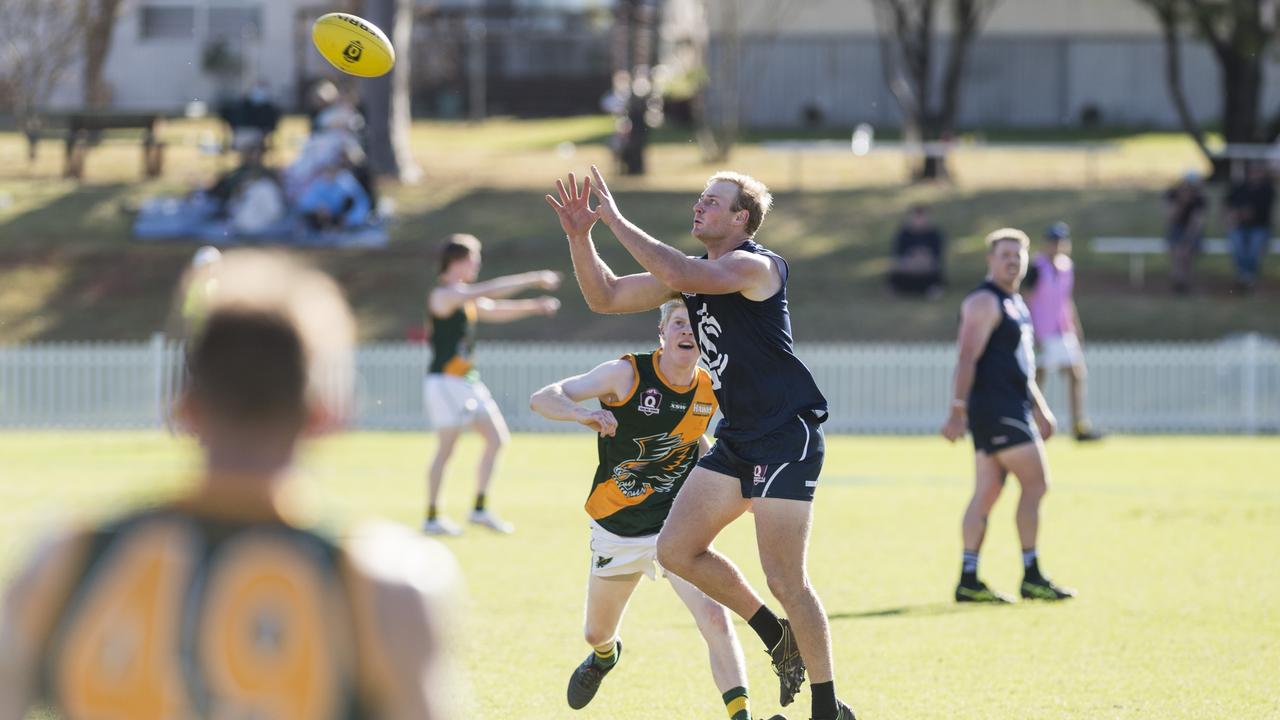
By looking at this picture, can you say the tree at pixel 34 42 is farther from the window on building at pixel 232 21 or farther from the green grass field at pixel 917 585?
the green grass field at pixel 917 585

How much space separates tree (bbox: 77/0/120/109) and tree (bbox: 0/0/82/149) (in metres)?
0.27

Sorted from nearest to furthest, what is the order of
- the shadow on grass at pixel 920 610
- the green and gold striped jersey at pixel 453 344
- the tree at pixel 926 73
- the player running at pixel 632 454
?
the player running at pixel 632 454, the shadow on grass at pixel 920 610, the green and gold striped jersey at pixel 453 344, the tree at pixel 926 73

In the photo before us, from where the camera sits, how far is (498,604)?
980cm

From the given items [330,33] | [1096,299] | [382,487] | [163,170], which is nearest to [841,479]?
[382,487]

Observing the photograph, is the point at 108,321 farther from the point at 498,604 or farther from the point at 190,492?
the point at 190,492

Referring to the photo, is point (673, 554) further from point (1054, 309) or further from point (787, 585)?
point (1054, 309)

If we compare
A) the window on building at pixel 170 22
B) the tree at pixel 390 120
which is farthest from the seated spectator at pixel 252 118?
the window on building at pixel 170 22

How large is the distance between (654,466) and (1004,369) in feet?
11.6

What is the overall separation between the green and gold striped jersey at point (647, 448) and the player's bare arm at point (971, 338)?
3112 millimetres

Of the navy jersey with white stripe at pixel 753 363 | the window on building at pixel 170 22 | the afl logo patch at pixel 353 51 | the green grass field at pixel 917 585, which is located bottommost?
the green grass field at pixel 917 585

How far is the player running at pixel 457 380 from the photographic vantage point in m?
12.5

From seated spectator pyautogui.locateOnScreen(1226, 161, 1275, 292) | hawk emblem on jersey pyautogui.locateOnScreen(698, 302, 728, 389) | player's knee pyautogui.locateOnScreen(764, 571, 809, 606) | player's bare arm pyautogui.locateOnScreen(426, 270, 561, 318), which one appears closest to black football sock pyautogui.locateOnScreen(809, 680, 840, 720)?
player's knee pyautogui.locateOnScreen(764, 571, 809, 606)

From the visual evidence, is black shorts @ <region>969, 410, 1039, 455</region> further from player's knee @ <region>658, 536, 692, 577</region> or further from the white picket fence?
the white picket fence

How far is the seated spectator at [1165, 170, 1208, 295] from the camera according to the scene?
2731cm
